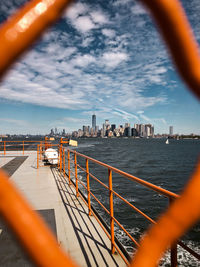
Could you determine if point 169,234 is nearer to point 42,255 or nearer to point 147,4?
point 42,255

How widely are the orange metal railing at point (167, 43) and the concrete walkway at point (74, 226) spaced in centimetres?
262

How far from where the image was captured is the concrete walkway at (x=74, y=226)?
8.85ft

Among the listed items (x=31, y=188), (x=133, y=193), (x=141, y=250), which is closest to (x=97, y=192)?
(x=133, y=193)

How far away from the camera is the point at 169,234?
443 mm

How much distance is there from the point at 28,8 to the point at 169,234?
61 centimetres

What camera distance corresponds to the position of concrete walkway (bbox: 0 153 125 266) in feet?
8.85

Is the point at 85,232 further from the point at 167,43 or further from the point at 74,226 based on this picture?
the point at 167,43

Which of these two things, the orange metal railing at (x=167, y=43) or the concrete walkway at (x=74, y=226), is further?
the concrete walkway at (x=74, y=226)

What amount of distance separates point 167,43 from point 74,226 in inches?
149

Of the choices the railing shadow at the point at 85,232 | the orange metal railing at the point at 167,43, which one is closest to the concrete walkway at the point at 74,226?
the railing shadow at the point at 85,232

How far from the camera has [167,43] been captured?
1.51 ft

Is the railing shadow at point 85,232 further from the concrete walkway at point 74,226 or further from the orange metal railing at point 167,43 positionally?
the orange metal railing at point 167,43

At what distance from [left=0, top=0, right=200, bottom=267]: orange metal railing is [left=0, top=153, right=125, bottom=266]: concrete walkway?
2.62 meters

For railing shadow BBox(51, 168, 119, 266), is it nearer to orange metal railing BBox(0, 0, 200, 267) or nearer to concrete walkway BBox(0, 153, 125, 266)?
concrete walkway BBox(0, 153, 125, 266)
